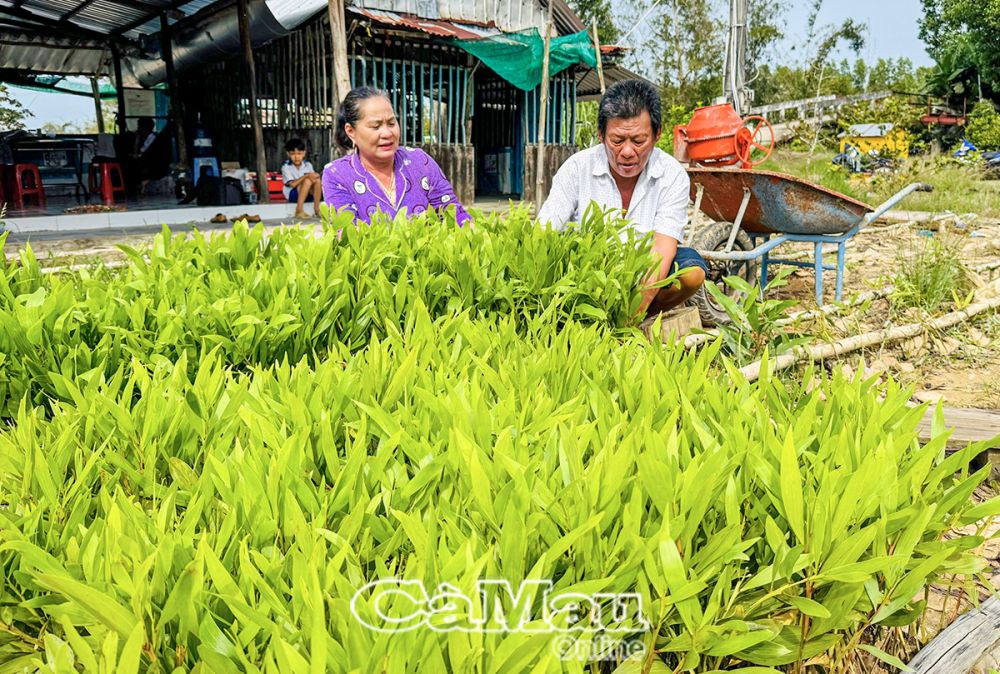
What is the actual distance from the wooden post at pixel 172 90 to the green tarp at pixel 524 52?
548 cm

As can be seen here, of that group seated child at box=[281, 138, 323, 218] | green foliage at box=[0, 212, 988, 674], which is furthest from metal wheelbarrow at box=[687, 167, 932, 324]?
seated child at box=[281, 138, 323, 218]

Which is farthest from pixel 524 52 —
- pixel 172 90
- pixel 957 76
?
pixel 957 76

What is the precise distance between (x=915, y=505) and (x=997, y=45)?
109ft

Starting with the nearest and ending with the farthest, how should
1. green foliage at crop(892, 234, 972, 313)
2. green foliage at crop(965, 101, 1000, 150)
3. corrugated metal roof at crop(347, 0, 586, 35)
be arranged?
1. green foliage at crop(892, 234, 972, 313)
2. corrugated metal roof at crop(347, 0, 586, 35)
3. green foliage at crop(965, 101, 1000, 150)

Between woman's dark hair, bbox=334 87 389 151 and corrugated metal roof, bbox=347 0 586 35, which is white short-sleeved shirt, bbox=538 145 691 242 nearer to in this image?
woman's dark hair, bbox=334 87 389 151

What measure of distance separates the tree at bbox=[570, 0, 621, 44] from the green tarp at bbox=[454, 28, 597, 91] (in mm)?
17242

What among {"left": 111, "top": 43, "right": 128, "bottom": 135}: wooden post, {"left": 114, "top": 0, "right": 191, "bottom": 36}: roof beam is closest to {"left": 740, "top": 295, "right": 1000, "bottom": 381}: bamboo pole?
{"left": 114, "top": 0, "right": 191, "bottom": 36}: roof beam

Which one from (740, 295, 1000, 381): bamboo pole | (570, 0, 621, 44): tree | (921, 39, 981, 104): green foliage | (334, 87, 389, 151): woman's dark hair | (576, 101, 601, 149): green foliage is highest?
(570, 0, 621, 44): tree

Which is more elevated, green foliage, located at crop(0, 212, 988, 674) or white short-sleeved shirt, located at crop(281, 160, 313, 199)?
white short-sleeved shirt, located at crop(281, 160, 313, 199)

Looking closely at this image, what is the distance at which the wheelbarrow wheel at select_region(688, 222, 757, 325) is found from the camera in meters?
Answer: 5.29

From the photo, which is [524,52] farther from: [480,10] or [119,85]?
[119,85]

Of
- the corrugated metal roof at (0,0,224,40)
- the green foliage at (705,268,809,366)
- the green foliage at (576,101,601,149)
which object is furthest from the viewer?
the green foliage at (576,101,601,149)

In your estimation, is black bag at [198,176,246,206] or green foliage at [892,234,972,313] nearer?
green foliage at [892,234,972,313]

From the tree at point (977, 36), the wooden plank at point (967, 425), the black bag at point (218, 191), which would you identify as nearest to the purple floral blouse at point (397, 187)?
the wooden plank at point (967, 425)
